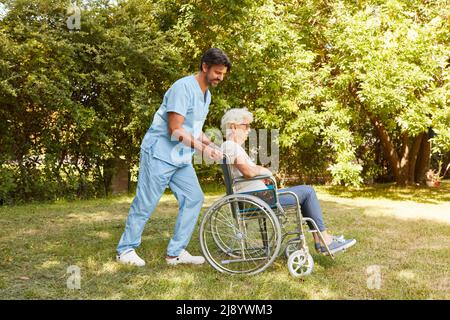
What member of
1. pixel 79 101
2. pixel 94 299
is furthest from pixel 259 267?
pixel 79 101

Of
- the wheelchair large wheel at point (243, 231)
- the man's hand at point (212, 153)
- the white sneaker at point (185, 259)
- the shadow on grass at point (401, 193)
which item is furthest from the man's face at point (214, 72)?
the shadow on grass at point (401, 193)

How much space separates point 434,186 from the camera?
33.4ft

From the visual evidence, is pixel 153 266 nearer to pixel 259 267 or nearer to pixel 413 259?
pixel 259 267

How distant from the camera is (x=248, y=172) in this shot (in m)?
3.16

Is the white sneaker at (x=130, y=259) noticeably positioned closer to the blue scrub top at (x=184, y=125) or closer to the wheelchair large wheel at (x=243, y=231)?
the wheelchair large wheel at (x=243, y=231)

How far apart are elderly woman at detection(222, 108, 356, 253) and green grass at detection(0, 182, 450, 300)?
0.59 feet

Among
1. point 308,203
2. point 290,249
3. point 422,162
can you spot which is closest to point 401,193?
point 422,162

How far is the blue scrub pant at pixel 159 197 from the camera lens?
329 centimetres

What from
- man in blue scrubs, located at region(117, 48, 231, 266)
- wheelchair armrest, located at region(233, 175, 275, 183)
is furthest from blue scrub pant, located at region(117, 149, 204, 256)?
wheelchair armrest, located at region(233, 175, 275, 183)

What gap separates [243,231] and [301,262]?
413mm

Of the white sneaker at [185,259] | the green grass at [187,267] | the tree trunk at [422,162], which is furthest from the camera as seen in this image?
the tree trunk at [422,162]

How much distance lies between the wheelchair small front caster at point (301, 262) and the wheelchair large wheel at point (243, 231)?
0.44ft

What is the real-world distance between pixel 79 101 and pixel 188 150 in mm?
4333
